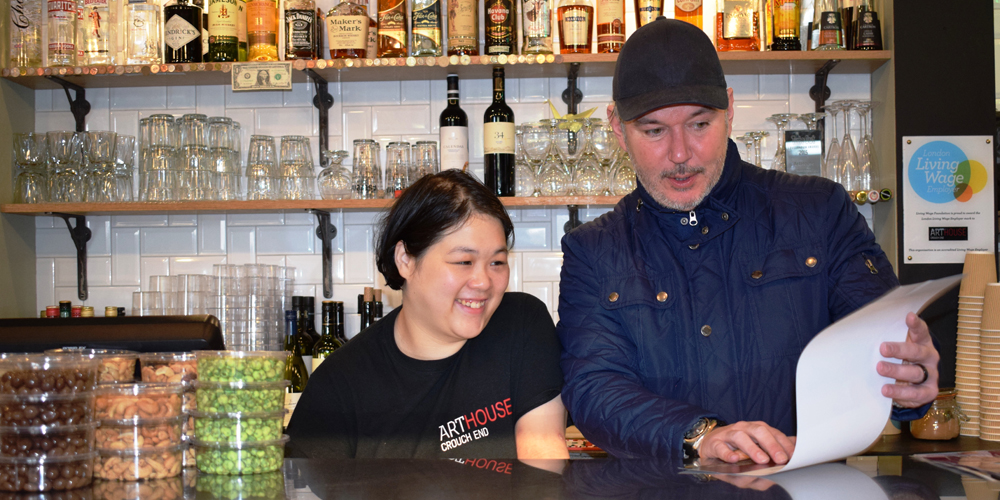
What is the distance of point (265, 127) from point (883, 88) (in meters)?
2.13

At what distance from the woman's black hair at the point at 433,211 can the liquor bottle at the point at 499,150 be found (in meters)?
0.94

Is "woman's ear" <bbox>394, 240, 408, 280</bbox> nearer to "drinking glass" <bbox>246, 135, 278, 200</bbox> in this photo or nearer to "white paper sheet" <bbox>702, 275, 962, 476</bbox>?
"white paper sheet" <bbox>702, 275, 962, 476</bbox>

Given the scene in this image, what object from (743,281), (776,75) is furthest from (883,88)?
(743,281)

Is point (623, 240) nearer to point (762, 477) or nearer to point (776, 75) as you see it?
point (762, 477)

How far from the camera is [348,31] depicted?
8.75 feet

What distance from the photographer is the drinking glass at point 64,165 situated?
105 inches

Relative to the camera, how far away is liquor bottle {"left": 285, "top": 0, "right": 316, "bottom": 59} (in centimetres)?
270

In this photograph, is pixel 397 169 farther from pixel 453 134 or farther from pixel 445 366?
pixel 445 366

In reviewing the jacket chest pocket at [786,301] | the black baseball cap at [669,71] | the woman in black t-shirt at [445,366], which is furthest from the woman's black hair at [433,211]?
the jacket chest pocket at [786,301]

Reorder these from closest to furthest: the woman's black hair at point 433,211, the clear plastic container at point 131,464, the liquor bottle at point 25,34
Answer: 1. the clear plastic container at point 131,464
2. the woman's black hair at point 433,211
3. the liquor bottle at point 25,34

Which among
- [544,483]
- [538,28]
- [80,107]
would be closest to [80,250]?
[80,107]

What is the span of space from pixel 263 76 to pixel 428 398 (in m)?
1.42

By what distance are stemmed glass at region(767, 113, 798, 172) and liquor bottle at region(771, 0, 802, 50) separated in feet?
0.72

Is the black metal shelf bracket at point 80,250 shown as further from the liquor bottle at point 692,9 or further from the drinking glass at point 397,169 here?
the liquor bottle at point 692,9
